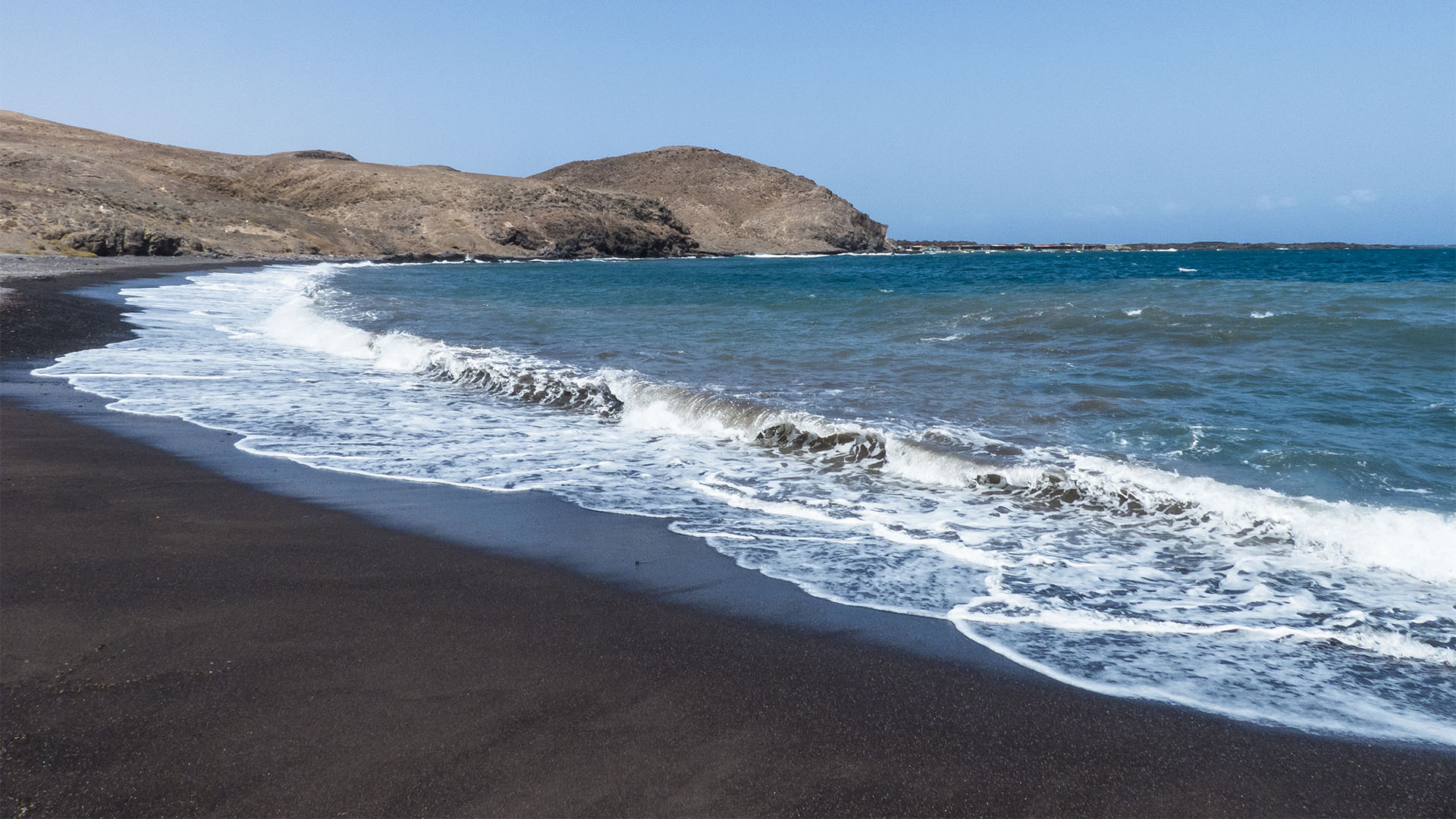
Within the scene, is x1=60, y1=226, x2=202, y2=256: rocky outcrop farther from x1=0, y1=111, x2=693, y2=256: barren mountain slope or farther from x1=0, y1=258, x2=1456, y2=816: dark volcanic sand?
x1=0, y1=258, x2=1456, y2=816: dark volcanic sand

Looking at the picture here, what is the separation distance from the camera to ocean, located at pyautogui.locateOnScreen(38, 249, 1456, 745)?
3.74 m

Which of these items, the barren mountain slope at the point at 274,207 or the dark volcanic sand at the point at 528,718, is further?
the barren mountain slope at the point at 274,207

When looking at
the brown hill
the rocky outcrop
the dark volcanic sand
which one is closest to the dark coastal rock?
the rocky outcrop

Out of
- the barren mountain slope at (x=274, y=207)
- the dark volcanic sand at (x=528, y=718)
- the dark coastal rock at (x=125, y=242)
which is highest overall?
the barren mountain slope at (x=274, y=207)

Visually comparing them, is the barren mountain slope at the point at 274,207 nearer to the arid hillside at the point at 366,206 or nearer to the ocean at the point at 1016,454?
the arid hillside at the point at 366,206

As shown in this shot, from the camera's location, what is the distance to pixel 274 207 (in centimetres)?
6353

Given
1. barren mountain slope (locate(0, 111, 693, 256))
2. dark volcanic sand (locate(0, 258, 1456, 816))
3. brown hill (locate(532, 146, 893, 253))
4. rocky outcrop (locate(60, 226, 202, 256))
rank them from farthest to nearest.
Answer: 1. brown hill (locate(532, 146, 893, 253))
2. barren mountain slope (locate(0, 111, 693, 256))
3. rocky outcrop (locate(60, 226, 202, 256))
4. dark volcanic sand (locate(0, 258, 1456, 816))

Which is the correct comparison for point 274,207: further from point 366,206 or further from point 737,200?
point 737,200

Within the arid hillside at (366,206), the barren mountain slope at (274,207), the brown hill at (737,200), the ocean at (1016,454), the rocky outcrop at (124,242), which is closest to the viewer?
the ocean at (1016,454)

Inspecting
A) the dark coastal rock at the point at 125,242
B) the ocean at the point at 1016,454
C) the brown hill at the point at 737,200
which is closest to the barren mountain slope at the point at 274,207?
the dark coastal rock at the point at 125,242

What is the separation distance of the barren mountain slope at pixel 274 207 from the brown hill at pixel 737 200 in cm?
1477

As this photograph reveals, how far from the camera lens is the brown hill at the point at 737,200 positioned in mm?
108562

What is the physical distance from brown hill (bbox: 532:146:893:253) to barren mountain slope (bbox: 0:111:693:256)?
14767 millimetres

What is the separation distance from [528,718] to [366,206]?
81.7m
